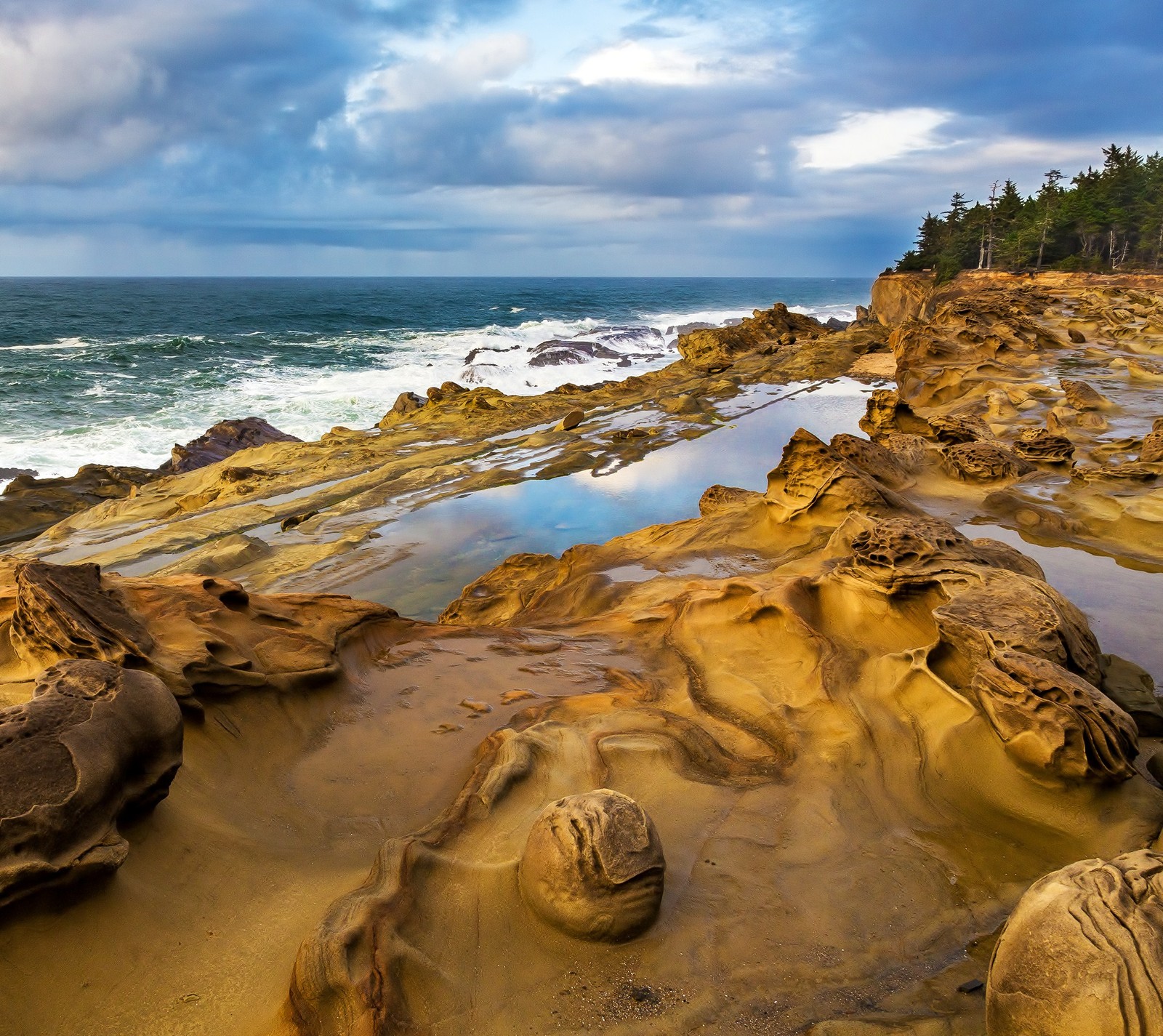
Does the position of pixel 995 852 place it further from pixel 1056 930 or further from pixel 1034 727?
pixel 1056 930

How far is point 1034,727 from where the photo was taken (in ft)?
10.6

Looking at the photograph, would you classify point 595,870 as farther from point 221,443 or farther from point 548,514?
point 221,443

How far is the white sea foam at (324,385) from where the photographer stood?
16047 mm

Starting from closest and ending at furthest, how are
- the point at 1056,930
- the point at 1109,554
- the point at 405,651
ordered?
the point at 1056,930 → the point at 405,651 → the point at 1109,554

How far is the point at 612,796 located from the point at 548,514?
6.75m

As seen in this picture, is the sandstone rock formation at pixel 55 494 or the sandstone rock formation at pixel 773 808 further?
the sandstone rock formation at pixel 55 494

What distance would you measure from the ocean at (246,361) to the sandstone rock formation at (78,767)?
13.8m

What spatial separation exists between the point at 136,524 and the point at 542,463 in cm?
535

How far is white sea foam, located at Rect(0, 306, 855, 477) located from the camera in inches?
632

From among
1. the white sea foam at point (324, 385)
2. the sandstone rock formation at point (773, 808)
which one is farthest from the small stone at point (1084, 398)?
the white sea foam at point (324, 385)

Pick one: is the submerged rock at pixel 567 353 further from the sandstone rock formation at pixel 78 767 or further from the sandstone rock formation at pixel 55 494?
the sandstone rock formation at pixel 78 767

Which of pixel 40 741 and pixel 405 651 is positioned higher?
pixel 40 741

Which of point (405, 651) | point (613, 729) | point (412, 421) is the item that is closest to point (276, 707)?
point (405, 651)

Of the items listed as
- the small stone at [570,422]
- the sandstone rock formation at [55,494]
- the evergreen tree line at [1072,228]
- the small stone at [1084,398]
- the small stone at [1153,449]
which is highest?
the evergreen tree line at [1072,228]
